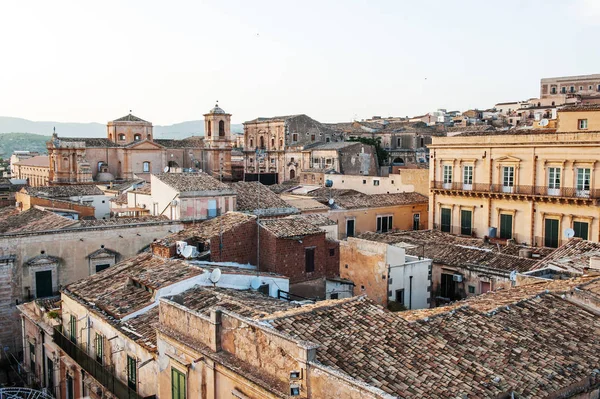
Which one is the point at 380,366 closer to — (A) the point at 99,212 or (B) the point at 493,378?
(B) the point at 493,378

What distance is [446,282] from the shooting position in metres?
25.6

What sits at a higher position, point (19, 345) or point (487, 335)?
point (487, 335)

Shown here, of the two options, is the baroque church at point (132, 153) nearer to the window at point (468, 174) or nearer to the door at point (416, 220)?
the door at point (416, 220)

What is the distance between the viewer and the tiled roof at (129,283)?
16938mm

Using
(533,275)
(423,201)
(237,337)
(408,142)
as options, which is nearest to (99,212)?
(423,201)

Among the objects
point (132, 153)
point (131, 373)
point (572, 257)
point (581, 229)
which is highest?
point (132, 153)

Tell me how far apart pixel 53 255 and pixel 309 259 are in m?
11.1

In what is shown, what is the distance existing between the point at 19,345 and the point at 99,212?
15213mm

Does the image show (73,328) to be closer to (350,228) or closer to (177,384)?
(177,384)

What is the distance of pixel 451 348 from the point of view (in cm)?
1170

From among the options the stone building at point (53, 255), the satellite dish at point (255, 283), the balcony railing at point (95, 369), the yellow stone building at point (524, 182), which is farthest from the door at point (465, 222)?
the balcony railing at point (95, 369)

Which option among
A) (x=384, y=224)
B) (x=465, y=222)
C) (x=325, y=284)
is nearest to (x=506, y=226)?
(x=465, y=222)

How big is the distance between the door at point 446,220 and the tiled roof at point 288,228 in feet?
63.4

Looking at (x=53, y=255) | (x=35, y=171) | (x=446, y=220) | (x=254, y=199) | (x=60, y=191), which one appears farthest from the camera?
(x=35, y=171)
